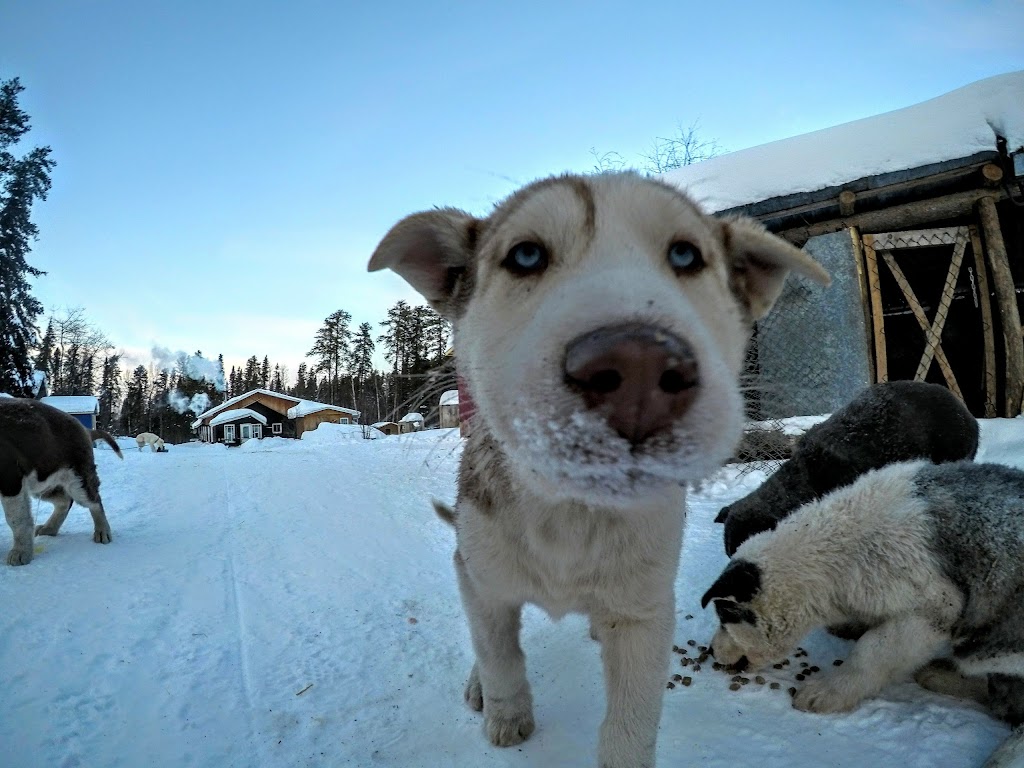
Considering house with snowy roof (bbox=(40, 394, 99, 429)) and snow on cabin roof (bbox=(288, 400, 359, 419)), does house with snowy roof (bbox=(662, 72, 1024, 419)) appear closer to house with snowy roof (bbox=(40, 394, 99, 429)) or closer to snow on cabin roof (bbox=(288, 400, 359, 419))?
house with snowy roof (bbox=(40, 394, 99, 429))

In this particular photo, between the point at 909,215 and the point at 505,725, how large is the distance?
36.6ft

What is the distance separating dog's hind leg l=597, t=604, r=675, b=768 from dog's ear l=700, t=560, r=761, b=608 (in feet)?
4.09

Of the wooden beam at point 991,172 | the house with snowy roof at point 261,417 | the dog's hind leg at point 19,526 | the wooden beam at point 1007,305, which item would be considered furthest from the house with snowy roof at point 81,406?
the wooden beam at point 1007,305

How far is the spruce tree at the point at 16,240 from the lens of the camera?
4.84 m

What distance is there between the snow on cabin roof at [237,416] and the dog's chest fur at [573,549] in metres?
54.1

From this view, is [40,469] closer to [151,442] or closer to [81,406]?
[151,442]

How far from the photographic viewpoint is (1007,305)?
8.93 metres

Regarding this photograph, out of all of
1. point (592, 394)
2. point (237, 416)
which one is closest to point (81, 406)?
point (237, 416)

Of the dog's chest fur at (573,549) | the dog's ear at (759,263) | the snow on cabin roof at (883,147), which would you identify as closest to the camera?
the dog's chest fur at (573,549)

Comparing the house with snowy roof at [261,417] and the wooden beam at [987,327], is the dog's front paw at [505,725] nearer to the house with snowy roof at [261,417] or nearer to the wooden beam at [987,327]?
the wooden beam at [987,327]

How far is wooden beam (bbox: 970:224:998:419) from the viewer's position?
9406 mm

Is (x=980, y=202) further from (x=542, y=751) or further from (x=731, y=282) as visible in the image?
(x=542, y=751)

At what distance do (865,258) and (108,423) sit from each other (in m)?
58.6

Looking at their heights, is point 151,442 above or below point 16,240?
below
